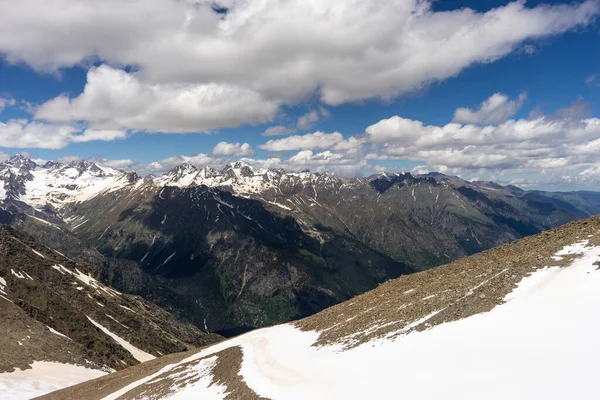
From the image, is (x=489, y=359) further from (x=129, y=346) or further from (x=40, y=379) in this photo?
(x=129, y=346)

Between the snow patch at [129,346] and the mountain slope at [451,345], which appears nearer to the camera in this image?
the mountain slope at [451,345]

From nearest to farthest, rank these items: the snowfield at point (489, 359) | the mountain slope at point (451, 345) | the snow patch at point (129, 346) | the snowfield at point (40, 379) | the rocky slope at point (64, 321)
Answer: the snowfield at point (489, 359)
the mountain slope at point (451, 345)
the snowfield at point (40, 379)
the rocky slope at point (64, 321)
the snow patch at point (129, 346)


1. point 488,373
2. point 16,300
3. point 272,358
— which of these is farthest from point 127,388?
point 16,300

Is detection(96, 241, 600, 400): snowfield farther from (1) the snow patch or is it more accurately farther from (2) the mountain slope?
(1) the snow patch

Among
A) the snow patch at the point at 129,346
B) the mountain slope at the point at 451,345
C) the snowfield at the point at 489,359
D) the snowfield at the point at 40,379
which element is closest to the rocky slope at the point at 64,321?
the snow patch at the point at 129,346

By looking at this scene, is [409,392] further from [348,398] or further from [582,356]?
[582,356]

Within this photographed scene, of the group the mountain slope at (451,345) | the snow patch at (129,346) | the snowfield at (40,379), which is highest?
the mountain slope at (451,345)

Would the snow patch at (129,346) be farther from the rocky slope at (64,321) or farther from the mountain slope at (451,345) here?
the mountain slope at (451,345)
